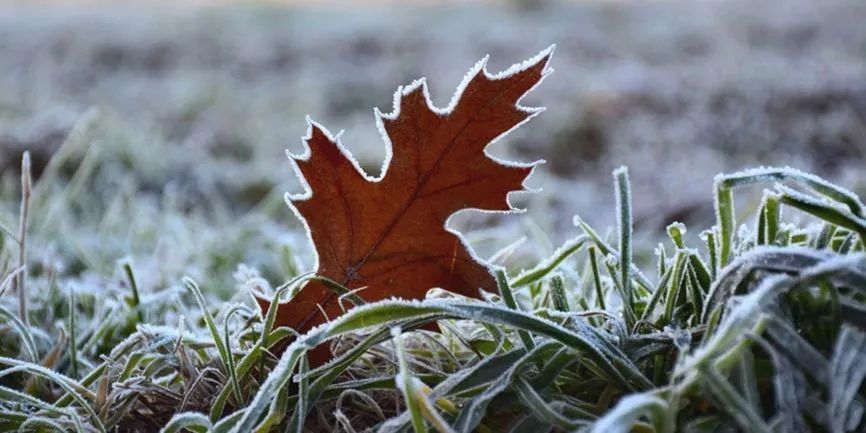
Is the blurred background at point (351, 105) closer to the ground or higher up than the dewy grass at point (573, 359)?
higher up

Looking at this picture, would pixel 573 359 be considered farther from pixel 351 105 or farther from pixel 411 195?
pixel 351 105

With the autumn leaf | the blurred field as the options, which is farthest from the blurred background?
the autumn leaf

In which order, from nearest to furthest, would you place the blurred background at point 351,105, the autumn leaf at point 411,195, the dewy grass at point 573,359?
the dewy grass at point 573,359 → the autumn leaf at point 411,195 → the blurred background at point 351,105

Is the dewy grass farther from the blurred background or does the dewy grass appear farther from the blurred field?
the blurred background

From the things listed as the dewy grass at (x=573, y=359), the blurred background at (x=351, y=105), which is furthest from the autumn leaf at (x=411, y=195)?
the blurred background at (x=351, y=105)

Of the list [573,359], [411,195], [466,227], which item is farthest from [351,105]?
[573,359]

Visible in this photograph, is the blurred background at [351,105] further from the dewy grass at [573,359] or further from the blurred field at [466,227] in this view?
the dewy grass at [573,359]

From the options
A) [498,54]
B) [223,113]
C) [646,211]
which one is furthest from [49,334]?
[498,54]

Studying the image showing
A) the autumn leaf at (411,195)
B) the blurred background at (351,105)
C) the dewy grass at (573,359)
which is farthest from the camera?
the blurred background at (351,105)

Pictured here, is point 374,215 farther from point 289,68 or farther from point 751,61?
point 289,68
